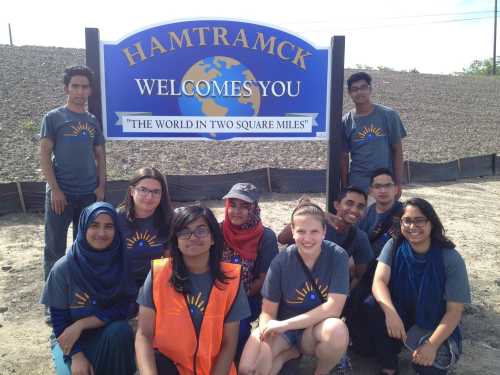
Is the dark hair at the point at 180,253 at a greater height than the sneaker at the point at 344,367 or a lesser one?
greater

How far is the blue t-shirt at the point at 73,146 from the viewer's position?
10.8ft

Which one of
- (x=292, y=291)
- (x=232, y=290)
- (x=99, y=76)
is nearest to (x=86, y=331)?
(x=232, y=290)

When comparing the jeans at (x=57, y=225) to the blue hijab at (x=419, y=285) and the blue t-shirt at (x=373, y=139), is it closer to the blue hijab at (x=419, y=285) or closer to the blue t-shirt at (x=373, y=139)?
the blue t-shirt at (x=373, y=139)

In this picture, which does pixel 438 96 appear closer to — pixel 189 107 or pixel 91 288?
pixel 189 107

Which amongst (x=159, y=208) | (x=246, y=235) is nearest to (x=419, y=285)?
(x=246, y=235)

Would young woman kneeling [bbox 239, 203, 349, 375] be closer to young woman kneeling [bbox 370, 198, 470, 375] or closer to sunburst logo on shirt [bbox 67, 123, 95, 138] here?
young woman kneeling [bbox 370, 198, 470, 375]

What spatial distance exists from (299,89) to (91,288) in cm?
264

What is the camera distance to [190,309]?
2234 mm

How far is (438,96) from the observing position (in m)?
20.7

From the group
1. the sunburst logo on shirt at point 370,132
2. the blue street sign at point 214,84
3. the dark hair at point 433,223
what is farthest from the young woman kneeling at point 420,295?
the blue street sign at point 214,84

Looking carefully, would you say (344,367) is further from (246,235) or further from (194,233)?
(194,233)

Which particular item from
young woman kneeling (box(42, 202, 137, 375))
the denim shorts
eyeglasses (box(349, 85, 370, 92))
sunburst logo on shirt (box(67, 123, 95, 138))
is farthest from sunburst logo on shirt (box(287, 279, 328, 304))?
sunburst logo on shirt (box(67, 123, 95, 138))

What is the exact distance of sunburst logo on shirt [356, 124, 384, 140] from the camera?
3734 millimetres

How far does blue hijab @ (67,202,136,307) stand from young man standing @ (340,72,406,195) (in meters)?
2.21
